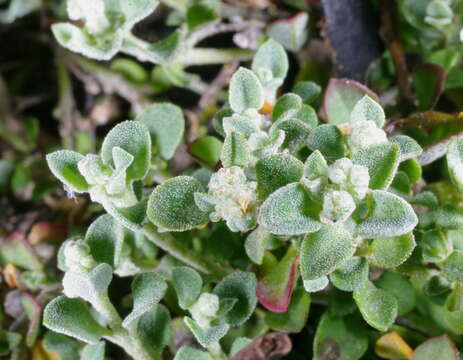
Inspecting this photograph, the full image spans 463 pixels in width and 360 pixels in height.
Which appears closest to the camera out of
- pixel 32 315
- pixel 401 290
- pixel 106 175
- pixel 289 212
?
pixel 289 212

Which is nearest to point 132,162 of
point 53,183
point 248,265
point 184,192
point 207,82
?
point 184,192

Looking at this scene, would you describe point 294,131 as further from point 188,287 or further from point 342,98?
point 188,287

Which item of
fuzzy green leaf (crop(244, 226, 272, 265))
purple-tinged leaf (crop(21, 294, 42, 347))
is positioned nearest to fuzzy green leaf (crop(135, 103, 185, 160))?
fuzzy green leaf (crop(244, 226, 272, 265))

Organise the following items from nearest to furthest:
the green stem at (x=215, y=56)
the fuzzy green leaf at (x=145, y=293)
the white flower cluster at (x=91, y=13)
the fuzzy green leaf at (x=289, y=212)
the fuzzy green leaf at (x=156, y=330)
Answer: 1. the fuzzy green leaf at (x=289, y=212)
2. the fuzzy green leaf at (x=145, y=293)
3. the fuzzy green leaf at (x=156, y=330)
4. the white flower cluster at (x=91, y=13)
5. the green stem at (x=215, y=56)

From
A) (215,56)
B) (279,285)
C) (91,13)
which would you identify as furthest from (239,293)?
(215,56)

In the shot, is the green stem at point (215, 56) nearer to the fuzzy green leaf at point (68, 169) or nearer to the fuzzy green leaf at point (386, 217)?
the fuzzy green leaf at point (68, 169)

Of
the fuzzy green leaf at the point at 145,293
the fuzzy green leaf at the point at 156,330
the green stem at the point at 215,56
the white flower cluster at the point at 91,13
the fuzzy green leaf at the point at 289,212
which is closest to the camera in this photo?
the fuzzy green leaf at the point at 289,212

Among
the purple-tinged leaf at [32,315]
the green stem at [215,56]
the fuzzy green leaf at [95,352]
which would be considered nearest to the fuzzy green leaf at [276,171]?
the fuzzy green leaf at [95,352]
